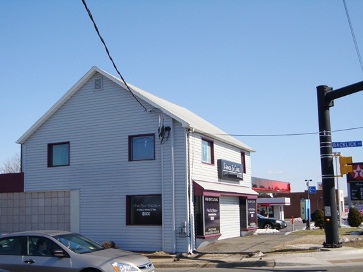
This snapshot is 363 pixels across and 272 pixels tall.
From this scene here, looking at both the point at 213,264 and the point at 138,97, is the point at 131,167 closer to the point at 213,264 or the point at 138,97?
the point at 138,97

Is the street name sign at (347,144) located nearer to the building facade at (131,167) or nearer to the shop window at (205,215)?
the building facade at (131,167)

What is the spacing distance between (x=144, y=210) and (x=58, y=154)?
5.58 m

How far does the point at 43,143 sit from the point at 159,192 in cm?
705

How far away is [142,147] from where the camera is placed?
69.8 feet

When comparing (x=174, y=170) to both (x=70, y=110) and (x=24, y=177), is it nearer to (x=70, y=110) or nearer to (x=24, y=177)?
(x=70, y=110)

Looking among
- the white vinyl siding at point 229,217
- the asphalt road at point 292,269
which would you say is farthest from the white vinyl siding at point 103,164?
the asphalt road at point 292,269

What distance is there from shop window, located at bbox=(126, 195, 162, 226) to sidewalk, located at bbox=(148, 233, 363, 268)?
1.96 metres

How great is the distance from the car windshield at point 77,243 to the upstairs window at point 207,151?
10716 mm

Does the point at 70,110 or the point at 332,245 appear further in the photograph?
the point at 70,110

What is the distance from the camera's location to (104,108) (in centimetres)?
2228

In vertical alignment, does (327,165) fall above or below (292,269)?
above

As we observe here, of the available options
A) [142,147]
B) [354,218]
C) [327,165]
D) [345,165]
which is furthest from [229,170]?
[354,218]

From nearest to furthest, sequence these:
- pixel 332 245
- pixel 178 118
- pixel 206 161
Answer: pixel 332 245
pixel 178 118
pixel 206 161

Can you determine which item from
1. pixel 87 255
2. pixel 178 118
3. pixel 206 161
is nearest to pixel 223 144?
pixel 206 161
